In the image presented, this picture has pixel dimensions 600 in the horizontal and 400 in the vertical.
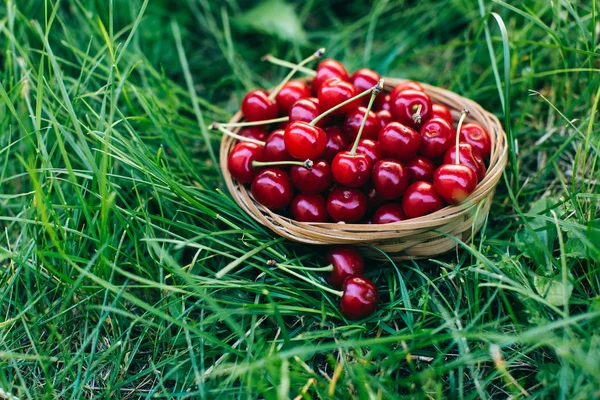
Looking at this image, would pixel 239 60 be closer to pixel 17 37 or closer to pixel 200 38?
pixel 200 38

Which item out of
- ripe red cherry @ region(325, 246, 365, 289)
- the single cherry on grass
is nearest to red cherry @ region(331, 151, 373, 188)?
the single cherry on grass

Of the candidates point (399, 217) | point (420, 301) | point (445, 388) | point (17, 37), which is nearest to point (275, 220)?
point (399, 217)

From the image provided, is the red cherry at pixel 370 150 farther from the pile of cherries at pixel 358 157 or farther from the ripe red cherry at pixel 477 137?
the ripe red cherry at pixel 477 137

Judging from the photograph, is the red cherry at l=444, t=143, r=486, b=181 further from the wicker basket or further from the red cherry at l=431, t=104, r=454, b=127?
the red cherry at l=431, t=104, r=454, b=127

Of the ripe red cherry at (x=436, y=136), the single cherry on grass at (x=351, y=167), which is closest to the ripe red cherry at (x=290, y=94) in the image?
the single cherry on grass at (x=351, y=167)

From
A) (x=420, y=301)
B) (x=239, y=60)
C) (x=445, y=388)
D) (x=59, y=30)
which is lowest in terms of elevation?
(x=445, y=388)

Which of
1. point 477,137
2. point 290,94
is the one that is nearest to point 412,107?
point 477,137
